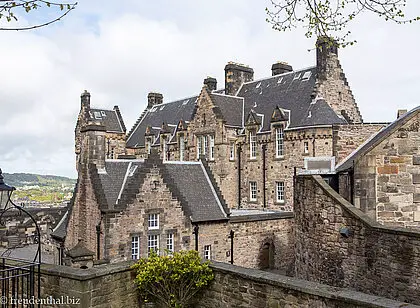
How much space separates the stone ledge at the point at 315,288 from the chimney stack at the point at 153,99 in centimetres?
4846

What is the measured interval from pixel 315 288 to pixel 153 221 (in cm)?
1556

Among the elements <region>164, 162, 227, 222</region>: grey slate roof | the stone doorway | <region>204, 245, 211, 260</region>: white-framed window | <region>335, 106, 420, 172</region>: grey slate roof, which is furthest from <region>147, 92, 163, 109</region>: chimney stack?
<region>335, 106, 420, 172</region>: grey slate roof

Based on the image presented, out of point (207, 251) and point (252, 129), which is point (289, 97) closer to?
point (252, 129)

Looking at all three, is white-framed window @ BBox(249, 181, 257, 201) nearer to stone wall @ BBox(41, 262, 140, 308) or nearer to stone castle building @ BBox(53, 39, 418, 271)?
stone castle building @ BBox(53, 39, 418, 271)

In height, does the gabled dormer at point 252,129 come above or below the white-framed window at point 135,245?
above

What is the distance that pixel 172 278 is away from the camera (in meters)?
8.66

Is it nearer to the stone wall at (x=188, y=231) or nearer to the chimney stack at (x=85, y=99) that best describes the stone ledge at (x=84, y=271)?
the stone wall at (x=188, y=231)

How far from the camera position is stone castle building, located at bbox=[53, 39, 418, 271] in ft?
66.3

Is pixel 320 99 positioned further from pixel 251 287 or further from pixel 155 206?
pixel 251 287

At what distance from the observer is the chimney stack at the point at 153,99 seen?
55.4 m

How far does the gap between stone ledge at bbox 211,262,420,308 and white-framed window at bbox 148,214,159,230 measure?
1327 cm

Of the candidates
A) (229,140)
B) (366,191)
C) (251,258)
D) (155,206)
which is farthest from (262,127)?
(366,191)

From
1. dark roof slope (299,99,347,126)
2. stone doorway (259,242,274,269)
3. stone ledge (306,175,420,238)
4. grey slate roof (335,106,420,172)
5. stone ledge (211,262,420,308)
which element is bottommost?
stone doorway (259,242,274,269)

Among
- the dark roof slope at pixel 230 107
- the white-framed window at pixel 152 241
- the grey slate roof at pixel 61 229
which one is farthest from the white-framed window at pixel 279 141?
the grey slate roof at pixel 61 229
